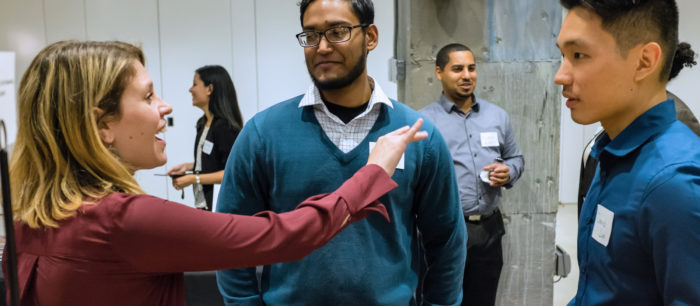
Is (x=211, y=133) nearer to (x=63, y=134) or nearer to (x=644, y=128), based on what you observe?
(x=63, y=134)

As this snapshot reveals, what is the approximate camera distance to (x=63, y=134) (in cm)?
105

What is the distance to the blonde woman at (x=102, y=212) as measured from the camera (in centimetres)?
99

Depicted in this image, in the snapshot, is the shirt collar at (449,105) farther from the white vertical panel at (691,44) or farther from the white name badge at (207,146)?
the white vertical panel at (691,44)

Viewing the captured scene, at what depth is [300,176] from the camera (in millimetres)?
1495

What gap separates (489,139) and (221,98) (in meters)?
1.78

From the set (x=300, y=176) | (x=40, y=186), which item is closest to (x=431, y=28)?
(x=300, y=176)

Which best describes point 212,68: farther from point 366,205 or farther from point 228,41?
point 366,205

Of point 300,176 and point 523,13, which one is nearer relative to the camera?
point 300,176

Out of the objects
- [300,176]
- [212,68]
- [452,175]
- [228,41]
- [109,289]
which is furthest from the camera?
[228,41]

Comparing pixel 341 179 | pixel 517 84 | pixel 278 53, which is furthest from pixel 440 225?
pixel 278 53

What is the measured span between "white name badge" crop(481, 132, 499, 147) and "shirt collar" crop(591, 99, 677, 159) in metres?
1.86

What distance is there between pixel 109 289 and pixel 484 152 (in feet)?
7.48

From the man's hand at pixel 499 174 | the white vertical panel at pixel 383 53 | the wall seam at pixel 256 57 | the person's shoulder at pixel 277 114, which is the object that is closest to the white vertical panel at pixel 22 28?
the wall seam at pixel 256 57

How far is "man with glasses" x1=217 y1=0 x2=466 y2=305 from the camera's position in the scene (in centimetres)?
148
